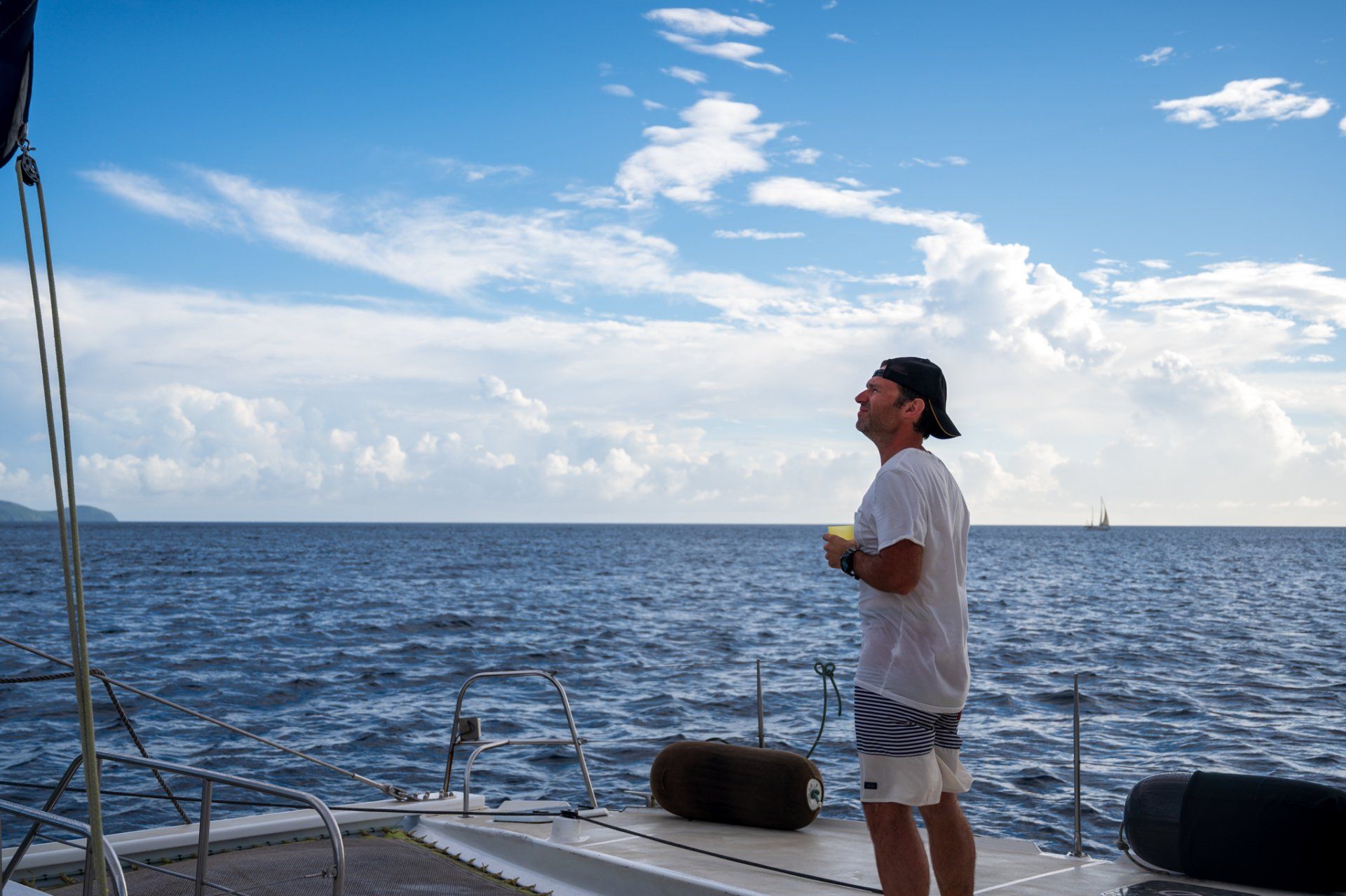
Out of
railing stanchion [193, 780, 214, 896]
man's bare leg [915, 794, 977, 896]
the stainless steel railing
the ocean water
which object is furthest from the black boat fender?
the ocean water

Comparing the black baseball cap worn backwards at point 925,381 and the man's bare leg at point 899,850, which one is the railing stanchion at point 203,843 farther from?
the black baseball cap worn backwards at point 925,381

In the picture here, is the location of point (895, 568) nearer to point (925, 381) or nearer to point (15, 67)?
point (925, 381)

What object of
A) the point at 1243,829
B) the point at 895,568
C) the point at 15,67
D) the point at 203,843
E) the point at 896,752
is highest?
the point at 15,67

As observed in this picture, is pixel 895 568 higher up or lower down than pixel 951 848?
higher up

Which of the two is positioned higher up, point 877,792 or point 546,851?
point 877,792

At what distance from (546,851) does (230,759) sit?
25.8ft

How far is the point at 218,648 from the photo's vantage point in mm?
22250

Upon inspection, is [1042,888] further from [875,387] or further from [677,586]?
[677,586]

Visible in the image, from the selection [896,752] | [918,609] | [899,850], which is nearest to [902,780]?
[896,752]

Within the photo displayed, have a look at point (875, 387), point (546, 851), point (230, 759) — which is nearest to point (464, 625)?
point (230, 759)

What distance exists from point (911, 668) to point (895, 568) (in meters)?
0.28

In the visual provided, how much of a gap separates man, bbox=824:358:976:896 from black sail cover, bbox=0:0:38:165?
7.88 ft

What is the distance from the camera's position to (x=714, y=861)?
16.1 ft

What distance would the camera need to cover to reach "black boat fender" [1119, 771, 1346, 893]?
4.02 meters
